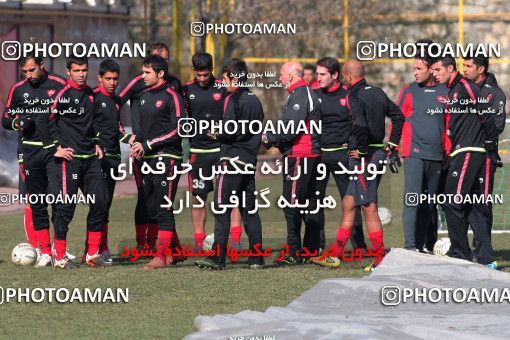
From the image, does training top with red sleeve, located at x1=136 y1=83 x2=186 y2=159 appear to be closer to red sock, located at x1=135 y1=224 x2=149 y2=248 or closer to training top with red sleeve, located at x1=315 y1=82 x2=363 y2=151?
red sock, located at x1=135 y1=224 x2=149 y2=248

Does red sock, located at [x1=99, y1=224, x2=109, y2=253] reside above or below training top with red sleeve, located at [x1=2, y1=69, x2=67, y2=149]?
below

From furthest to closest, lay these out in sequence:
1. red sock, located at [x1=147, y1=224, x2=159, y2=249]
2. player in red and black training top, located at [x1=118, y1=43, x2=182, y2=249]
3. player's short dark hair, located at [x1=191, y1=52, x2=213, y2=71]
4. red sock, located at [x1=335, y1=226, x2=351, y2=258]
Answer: red sock, located at [x1=147, y1=224, x2=159, y2=249], player in red and black training top, located at [x1=118, y1=43, x2=182, y2=249], player's short dark hair, located at [x1=191, y1=52, x2=213, y2=71], red sock, located at [x1=335, y1=226, x2=351, y2=258]

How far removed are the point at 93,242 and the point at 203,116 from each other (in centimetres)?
183

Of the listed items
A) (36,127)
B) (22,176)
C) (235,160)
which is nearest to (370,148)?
(235,160)

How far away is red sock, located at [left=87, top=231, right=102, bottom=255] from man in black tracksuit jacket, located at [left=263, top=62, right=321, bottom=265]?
1930mm

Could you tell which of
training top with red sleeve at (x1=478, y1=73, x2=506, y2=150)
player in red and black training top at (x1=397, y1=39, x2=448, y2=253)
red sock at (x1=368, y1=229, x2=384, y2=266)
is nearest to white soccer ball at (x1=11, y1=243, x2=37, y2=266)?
red sock at (x1=368, y1=229, x2=384, y2=266)

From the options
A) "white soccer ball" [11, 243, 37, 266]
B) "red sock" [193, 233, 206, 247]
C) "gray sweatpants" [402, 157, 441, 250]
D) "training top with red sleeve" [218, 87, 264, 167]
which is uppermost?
"training top with red sleeve" [218, 87, 264, 167]

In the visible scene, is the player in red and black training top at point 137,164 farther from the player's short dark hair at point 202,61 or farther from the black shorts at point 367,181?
the black shorts at point 367,181

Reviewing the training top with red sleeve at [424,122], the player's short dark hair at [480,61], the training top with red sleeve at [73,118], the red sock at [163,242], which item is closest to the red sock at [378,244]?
the training top with red sleeve at [424,122]

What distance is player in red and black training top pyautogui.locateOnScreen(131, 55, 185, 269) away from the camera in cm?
1417

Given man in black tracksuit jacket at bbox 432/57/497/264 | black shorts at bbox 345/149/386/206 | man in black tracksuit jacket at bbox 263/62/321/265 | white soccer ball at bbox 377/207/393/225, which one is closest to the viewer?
man in black tracksuit jacket at bbox 432/57/497/264

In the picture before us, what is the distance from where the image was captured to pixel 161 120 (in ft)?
46.6

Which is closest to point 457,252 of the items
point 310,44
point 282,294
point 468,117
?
point 468,117

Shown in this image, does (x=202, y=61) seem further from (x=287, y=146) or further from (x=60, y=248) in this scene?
(x=60, y=248)
